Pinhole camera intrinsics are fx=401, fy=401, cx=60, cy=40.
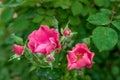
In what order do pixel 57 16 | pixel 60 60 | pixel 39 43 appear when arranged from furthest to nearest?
pixel 57 16
pixel 60 60
pixel 39 43

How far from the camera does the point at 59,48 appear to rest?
1325 mm

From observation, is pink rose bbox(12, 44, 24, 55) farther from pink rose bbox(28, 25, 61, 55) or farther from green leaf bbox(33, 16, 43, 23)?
green leaf bbox(33, 16, 43, 23)

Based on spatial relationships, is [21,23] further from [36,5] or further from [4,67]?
[4,67]

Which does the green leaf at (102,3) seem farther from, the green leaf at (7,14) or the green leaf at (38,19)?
the green leaf at (7,14)

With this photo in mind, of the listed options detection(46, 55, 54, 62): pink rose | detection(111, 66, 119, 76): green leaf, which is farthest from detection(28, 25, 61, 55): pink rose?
detection(111, 66, 119, 76): green leaf

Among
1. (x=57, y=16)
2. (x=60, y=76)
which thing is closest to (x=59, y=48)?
(x=60, y=76)

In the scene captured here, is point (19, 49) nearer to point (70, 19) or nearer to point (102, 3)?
point (70, 19)

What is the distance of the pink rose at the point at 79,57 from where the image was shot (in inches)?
50.9

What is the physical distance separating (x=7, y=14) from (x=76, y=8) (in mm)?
328

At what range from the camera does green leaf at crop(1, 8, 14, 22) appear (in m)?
1.76

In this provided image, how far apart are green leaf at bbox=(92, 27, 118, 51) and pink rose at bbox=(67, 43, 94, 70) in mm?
105

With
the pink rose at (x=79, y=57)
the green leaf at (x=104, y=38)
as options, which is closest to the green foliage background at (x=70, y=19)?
the green leaf at (x=104, y=38)

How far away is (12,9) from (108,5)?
0.43m

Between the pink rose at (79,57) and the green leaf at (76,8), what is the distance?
35cm
